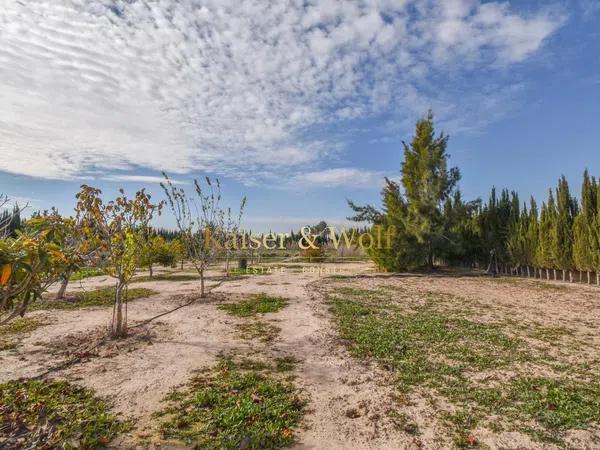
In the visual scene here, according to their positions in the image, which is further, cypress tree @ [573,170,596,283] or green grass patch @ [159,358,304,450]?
cypress tree @ [573,170,596,283]

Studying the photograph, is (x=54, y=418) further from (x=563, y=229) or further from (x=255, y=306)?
(x=563, y=229)

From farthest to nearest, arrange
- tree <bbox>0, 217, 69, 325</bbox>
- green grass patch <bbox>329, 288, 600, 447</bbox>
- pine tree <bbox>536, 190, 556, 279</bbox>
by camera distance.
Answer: pine tree <bbox>536, 190, 556, 279</bbox> → green grass patch <bbox>329, 288, 600, 447</bbox> → tree <bbox>0, 217, 69, 325</bbox>

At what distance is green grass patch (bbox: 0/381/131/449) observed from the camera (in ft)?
10.1

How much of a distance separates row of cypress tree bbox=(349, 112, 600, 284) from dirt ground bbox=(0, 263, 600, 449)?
856 centimetres

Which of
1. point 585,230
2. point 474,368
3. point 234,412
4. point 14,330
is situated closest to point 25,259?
point 234,412

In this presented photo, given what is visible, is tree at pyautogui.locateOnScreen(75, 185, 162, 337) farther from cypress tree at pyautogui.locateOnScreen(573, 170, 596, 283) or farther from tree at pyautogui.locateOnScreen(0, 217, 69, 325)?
cypress tree at pyautogui.locateOnScreen(573, 170, 596, 283)

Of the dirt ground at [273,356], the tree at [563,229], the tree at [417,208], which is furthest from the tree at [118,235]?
the tree at [563,229]

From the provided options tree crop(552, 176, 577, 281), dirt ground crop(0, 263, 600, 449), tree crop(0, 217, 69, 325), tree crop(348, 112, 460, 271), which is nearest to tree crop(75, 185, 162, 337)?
dirt ground crop(0, 263, 600, 449)

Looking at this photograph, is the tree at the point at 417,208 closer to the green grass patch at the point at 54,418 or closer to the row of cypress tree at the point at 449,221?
the row of cypress tree at the point at 449,221

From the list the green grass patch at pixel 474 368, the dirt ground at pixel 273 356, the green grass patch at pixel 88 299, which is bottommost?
the green grass patch at pixel 88 299

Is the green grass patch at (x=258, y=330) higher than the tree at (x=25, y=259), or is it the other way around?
the tree at (x=25, y=259)

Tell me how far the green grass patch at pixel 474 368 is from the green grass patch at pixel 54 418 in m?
3.35

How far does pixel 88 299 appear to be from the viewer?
10789 mm

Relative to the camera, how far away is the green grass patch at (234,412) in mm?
3107
